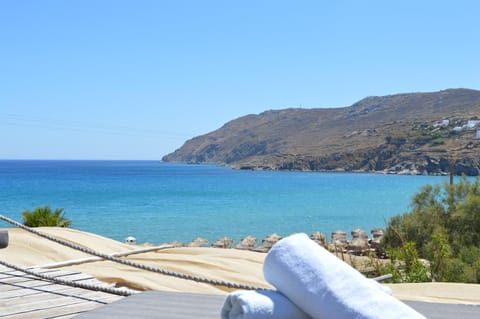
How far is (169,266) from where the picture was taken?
16.1 feet

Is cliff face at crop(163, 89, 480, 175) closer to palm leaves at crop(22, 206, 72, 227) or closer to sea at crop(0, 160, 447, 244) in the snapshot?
sea at crop(0, 160, 447, 244)

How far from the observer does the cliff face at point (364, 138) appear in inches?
2445

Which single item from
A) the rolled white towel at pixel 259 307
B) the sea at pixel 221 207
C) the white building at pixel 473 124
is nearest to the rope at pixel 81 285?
the rolled white towel at pixel 259 307

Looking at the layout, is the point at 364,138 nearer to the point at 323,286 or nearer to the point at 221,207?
the point at 221,207

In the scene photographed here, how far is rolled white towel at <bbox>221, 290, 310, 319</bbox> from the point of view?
1.83m

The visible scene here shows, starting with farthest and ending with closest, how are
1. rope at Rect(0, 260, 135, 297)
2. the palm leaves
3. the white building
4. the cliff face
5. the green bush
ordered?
the cliff face → the white building → the palm leaves → the green bush → rope at Rect(0, 260, 135, 297)

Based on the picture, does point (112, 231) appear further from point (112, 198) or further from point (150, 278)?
point (150, 278)

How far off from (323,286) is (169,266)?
323 centimetres

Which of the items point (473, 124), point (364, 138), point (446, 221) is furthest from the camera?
point (364, 138)

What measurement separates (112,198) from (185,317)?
133 feet

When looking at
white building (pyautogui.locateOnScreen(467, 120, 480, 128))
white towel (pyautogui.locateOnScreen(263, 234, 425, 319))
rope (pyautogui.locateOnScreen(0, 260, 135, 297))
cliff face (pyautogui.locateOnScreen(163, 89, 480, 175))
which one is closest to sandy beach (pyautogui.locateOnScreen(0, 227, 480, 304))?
rope (pyautogui.locateOnScreen(0, 260, 135, 297))

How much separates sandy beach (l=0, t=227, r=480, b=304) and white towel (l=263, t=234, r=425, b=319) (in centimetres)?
155

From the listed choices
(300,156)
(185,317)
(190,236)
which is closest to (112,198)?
(190,236)

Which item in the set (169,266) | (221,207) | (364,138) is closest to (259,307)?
(169,266)
